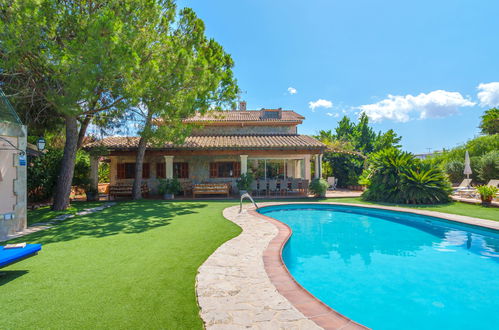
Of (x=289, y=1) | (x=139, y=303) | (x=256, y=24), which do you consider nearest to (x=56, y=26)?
(x=139, y=303)

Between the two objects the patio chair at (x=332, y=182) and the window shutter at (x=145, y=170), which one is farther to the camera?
the patio chair at (x=332, y=182)

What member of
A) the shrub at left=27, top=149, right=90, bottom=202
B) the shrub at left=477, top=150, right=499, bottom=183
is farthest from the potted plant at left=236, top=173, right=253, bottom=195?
the shrub at left=477, top=150, right=499, bottom=183

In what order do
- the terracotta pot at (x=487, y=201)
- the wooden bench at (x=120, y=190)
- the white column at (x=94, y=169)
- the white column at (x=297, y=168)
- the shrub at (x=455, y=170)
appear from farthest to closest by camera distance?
the shrub at (x=455, y=170), the white column at (x=297, y=168), the white column at (x=94, y=169), the wooden bench at (x=120, y=190), the terracotta pot at (x=487, y=201)

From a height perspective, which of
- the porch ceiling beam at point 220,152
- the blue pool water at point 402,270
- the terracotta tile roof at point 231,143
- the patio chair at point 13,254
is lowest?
the blue pool water at point 402,270

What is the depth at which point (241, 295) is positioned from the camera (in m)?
3.43

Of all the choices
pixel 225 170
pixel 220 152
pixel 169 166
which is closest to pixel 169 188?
pixel 169 166

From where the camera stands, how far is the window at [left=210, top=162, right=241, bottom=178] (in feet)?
59.8

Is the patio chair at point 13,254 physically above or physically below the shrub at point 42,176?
below

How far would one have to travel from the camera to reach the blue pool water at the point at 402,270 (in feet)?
12.5

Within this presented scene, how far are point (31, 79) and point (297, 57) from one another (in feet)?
50.2

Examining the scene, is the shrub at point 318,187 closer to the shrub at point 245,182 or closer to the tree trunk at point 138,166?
the shrub at point 245,182

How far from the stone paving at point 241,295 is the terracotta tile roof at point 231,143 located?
402 inches

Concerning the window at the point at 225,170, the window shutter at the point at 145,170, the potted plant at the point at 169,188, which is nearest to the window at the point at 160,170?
the window shutter at the point at 145,170

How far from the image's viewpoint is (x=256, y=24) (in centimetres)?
1642
